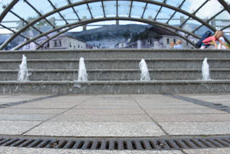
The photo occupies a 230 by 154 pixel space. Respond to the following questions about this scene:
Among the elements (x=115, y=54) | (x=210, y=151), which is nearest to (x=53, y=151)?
(x=210, y=151)

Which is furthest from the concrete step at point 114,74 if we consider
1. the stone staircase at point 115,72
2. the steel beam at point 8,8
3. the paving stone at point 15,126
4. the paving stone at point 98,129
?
the steel beam at point 8,8

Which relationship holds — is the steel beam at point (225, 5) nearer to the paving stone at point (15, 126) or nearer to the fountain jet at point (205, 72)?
the fountain jet at point (205, 72)

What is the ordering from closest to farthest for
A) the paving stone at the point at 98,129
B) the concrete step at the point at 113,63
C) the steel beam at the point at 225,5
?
the paving stone at the point at 98,129 < the concrete step at the point at 113,63 < the steel beam at the point at 225,5

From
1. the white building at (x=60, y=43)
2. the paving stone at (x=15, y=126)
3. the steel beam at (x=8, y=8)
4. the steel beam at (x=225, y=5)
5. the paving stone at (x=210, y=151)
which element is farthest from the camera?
the white building at (x=60, y=43)

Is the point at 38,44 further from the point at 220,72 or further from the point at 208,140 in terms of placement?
the point at 208,140

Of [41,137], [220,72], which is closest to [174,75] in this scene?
[220,72]

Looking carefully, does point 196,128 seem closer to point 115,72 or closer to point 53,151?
point 53,151

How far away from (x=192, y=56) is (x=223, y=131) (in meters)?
6.60

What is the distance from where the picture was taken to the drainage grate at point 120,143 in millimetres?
1499

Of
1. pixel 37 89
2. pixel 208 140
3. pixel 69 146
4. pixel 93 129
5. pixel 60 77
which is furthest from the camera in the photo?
pixel 60 77

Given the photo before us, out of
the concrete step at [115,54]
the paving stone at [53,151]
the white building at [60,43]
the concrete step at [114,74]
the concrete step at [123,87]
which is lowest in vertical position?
the paving stone at [53,151]

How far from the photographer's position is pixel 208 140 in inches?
64.6

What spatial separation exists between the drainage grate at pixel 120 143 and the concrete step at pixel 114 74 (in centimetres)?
505

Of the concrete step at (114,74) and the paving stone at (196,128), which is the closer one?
the paving stone at (196,128)
